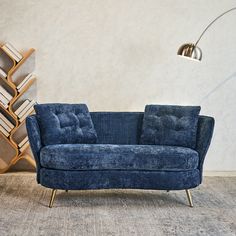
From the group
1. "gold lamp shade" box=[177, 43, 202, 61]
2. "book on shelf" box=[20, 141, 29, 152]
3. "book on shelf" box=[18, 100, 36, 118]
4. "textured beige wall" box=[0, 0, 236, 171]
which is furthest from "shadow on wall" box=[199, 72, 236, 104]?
"book on shelf" box=[20, 141, 29, 152]

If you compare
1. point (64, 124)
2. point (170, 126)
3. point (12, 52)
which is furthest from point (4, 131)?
point (170, 126)

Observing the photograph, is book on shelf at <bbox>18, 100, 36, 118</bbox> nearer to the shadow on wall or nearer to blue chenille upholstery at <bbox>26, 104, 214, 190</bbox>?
blue chenille upholstery at <bbox>26, 104, 214, 190</bbox>

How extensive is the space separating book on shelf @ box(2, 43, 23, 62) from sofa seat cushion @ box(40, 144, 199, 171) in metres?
1.45

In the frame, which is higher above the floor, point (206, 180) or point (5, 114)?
point (5, 114)

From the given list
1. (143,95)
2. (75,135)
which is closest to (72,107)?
(75,135)

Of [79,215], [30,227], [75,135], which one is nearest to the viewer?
[30,227]

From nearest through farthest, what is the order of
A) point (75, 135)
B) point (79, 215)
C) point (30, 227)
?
1. point (30, 227)
2. point (79, 215)
3. point (75, 135)

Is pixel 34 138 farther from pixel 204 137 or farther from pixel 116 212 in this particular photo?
pixel 204 137

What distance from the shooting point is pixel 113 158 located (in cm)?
417

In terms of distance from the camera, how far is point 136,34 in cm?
555

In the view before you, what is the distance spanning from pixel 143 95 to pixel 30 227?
2444mm

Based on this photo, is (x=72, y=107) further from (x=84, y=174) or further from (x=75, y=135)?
(x=84, y=174)

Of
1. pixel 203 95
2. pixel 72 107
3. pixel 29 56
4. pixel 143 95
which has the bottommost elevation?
pixel 203 95

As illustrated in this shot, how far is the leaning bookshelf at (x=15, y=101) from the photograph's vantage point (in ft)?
17.6
